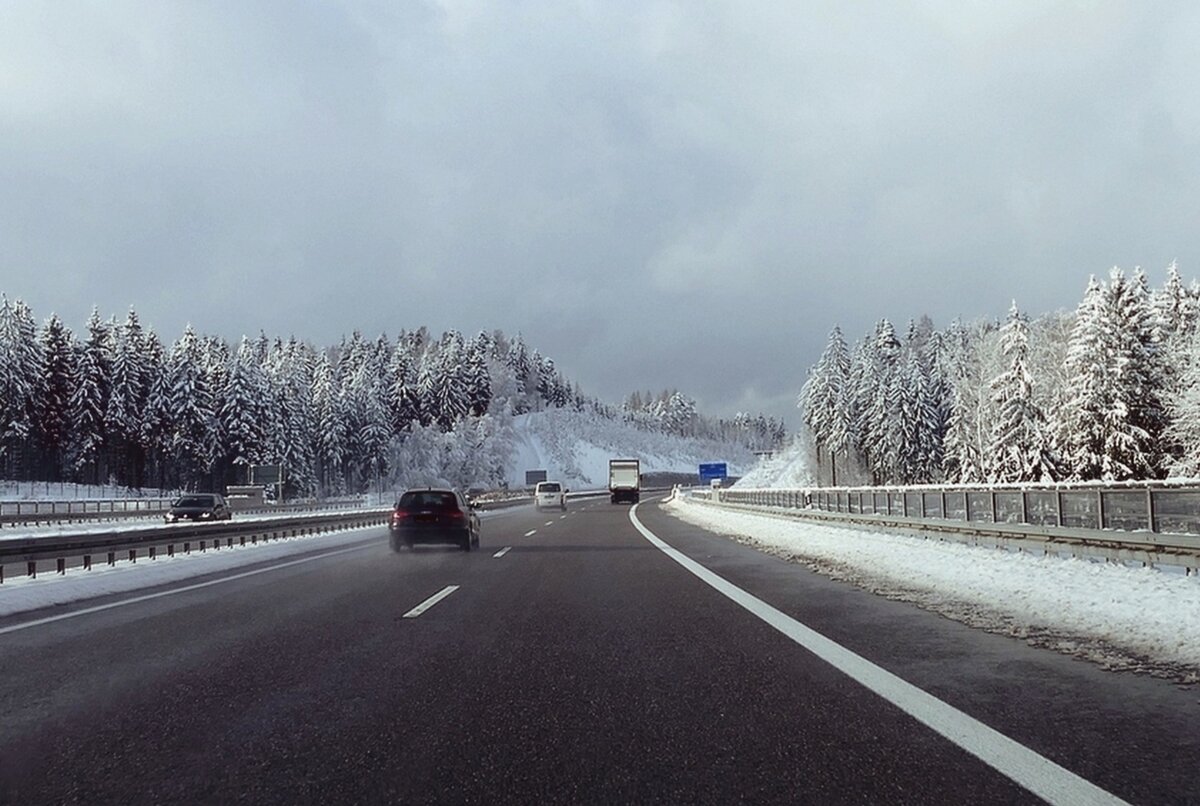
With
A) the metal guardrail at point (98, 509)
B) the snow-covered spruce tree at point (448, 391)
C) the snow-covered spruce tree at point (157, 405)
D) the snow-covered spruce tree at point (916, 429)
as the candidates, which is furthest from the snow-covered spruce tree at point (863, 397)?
the snow-covered spruce tree at point (448, 391)

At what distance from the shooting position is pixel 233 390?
3319 inches

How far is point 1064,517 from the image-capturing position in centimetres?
1417

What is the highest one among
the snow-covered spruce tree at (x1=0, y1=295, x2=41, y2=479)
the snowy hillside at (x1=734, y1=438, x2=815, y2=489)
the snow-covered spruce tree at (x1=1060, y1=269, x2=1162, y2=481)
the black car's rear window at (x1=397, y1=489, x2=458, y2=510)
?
the snow-covered spruce tree at (x1=0, y1=295, x2=41, y2=479)

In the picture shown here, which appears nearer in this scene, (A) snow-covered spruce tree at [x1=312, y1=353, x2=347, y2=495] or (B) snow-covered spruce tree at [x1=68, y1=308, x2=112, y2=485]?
(B) snow-covered spruce tree at [x1=68, y1=308, x2=112, y2=485]

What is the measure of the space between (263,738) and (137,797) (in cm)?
92

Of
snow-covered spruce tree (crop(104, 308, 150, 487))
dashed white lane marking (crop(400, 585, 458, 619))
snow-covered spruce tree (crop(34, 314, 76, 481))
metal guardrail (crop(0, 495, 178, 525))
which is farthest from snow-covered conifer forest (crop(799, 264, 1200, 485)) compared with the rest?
snow-covered spruce tree (crop(34, 314, 76, 481))

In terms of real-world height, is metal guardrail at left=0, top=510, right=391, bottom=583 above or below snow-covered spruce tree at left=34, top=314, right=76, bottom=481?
below

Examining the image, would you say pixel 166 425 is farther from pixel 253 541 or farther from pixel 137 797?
pixel 137 797

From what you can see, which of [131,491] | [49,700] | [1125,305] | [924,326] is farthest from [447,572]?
[924,326]

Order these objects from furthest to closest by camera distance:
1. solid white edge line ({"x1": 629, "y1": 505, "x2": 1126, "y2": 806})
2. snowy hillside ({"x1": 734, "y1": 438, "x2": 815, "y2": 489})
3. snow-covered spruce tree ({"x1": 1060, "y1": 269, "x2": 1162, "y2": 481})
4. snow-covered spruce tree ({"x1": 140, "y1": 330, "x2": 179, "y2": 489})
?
snowy hillside ({"x1": 734, "y1": 438, "x2": 815, "y2": 489})
snow-covered spruce tree ({"x1": 140, "y1": 330, "x2": 179, "y2": 489})
snow-covered spruce tree ({"x1": 1060, "y1": 269, "x2": 1162, "y2": 481})
solid white edge line ({"x1": 629, "y1": 505, "x2": 1126, "y2": 806})

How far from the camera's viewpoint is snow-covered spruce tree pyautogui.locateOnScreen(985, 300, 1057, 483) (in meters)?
47.4

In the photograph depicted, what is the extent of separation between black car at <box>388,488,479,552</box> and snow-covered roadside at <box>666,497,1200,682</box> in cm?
803

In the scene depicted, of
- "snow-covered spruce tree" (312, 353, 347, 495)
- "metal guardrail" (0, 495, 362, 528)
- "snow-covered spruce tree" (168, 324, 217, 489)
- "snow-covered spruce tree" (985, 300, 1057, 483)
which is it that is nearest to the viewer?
"metal guardrail" (0, 495, 362, 528)

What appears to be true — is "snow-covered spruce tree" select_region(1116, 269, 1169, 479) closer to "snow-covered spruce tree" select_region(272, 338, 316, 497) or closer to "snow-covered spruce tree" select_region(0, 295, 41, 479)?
"snow-covered spruce tree" select_region(272, 338, 316, 497)
